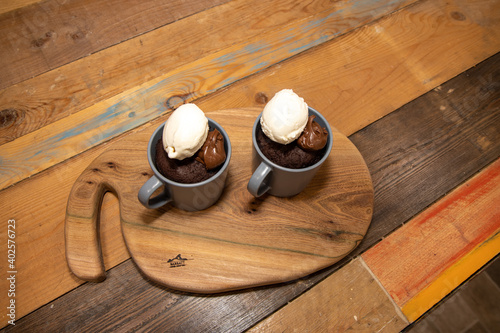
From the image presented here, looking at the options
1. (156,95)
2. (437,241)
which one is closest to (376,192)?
(437,241)

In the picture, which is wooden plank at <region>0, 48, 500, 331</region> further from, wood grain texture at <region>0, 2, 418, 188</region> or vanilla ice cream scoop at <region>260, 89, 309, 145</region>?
vanilla ice cream scoop at <region>260, 89, 309, 145</region>

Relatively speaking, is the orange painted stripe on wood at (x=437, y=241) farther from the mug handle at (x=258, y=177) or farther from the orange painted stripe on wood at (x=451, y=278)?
Answer: the mug handle at (x=258, y=177)

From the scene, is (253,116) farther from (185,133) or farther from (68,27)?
(68,27)

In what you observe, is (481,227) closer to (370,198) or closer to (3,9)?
(370,198)

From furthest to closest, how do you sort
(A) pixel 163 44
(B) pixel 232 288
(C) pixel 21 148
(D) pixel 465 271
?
(A) pixel 163 44, (C) pixel 21 148, (D) pixel 465 271, (B) pixel 232 288

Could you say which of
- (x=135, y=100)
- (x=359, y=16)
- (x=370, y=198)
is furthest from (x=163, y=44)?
(x=370, y=198)

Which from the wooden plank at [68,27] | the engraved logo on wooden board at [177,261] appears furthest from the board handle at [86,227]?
the wooden plank at [68,27]

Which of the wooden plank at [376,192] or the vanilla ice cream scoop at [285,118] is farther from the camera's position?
the wooden plank at [376,192]
